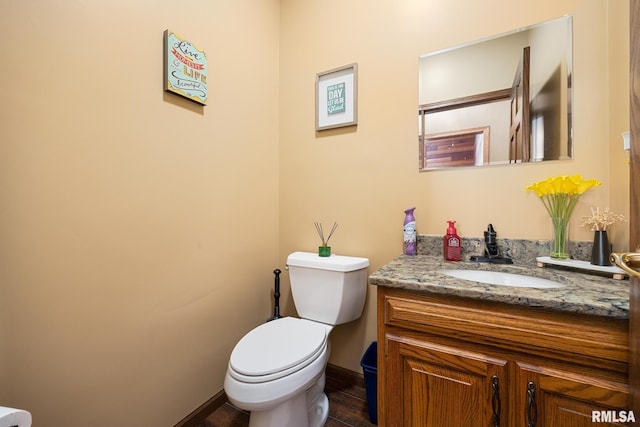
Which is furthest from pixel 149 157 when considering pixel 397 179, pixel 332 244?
pixel 397 179

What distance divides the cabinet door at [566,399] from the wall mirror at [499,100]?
34.1 inches

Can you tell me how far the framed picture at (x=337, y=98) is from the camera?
5.03 feet

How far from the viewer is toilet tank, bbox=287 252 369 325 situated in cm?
135

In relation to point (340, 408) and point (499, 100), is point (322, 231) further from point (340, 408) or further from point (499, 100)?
point (499, 100)

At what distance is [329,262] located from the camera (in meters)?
1.36

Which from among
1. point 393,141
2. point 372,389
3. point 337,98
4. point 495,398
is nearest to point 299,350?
point 372,389

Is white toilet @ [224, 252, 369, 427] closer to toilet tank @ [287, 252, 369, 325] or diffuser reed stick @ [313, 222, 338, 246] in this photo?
toilet tank @ [287, 252, 369, 325]

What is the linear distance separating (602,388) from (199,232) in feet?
4.88

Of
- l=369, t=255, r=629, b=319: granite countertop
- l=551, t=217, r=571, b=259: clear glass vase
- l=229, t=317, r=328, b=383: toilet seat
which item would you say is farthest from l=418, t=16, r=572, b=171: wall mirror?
l=229, t=317, r=328, b=383: toilet seat

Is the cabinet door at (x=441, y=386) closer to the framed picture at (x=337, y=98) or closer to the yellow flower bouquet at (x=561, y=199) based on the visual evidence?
the yellow flower bouquet at (x=561, y=199)

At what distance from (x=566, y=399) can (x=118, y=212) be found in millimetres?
1536

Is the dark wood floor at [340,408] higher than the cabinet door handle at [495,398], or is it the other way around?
the cabinet door handle at [495,398]

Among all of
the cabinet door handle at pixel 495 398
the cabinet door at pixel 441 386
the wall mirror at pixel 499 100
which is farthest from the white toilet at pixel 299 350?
the wall mirror at pixel 499 100

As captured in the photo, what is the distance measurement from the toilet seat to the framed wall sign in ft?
3.76
